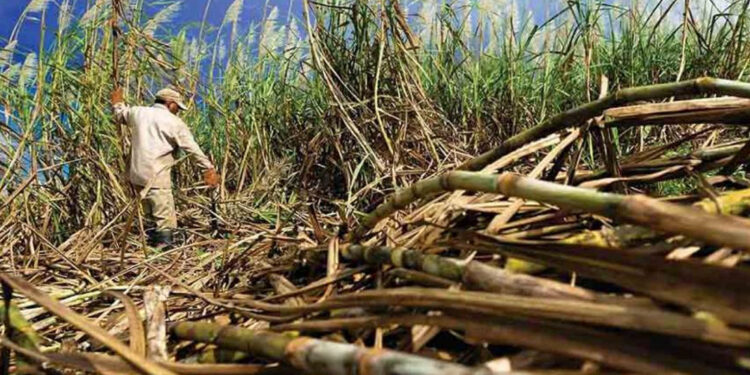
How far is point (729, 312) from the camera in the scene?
1.07ft

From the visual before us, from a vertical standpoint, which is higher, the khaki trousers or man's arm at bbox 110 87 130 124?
man's arm at bbox 110 87 130 124

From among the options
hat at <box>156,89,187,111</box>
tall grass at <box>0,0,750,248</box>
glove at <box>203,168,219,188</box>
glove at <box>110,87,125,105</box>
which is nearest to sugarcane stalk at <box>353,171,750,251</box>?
tall grass at <box>0,0,750,248</box>

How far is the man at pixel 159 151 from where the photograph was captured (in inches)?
149

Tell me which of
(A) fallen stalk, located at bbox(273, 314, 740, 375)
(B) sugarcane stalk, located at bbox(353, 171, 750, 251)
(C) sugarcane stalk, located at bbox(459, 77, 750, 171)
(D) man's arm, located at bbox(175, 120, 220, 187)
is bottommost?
(D) man's arm, located at bbox(175, 120, 220, 187)

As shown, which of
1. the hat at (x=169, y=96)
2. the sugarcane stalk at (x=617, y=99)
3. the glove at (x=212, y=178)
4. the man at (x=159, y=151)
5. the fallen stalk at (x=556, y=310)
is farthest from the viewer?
the hat at (x=169, y=96)

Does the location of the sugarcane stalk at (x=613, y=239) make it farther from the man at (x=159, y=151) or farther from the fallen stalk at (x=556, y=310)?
the man at (x=159, y=151)

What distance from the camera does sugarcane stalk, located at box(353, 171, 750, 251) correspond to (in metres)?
0.35

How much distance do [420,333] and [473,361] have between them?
4 centimetres

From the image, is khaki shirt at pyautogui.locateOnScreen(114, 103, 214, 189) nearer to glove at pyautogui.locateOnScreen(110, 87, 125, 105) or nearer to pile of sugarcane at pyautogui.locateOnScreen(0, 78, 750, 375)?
glove at pyautogui.locateOnScreen(110, 87, 125, 105)

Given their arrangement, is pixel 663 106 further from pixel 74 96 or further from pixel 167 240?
pixel 167 240

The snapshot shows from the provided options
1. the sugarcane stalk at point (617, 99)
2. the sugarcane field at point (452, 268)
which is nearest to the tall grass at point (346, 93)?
the sugarcane field at point (452, 268)

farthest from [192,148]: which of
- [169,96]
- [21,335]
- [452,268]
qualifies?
[452,268]

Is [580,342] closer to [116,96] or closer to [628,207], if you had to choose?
[628,207]

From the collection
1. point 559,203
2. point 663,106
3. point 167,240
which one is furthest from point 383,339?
point 167,240
